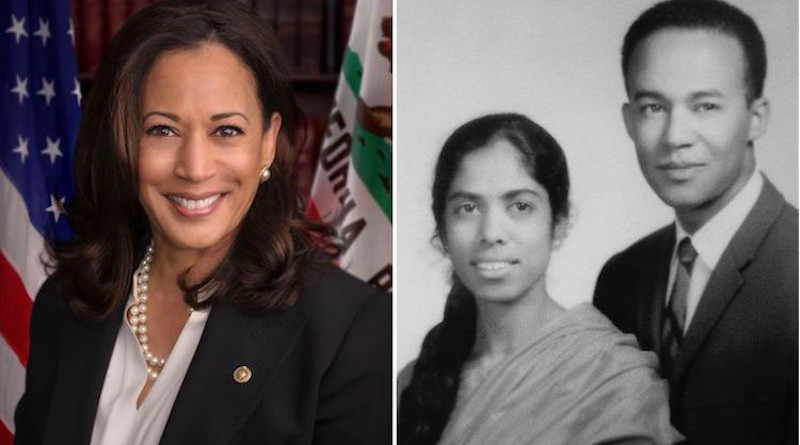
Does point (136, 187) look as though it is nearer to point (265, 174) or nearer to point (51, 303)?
point (265, 174)

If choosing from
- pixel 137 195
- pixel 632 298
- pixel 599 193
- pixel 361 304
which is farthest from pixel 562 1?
pixel 137 195

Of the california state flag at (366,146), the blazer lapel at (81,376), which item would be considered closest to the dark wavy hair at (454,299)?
the blazer lapel at (81,376)

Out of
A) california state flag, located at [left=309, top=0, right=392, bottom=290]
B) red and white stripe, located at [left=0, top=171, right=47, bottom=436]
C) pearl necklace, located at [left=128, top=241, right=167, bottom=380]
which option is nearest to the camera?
pearl necklace, located at [left=128, top=241, right=167, bottom=380]

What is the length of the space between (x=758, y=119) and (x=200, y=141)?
0.73 metres

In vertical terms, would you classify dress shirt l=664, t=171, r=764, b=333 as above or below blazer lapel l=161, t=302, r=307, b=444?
above

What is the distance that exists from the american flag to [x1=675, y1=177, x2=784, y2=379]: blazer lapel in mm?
1710

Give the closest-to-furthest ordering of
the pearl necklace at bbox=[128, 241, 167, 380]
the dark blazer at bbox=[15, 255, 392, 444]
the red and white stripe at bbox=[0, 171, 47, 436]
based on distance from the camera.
Answer: the dark blazer at bbox=[15, 255, 392, 444] < the pearl necklace at bbox=[128, 241, 167, 380] < the red and white stripe at bbox=[0, 171, 47, 436]

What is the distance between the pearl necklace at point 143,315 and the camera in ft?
5.58

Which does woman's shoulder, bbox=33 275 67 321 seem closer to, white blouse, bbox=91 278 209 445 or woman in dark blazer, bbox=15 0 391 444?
woman in dark blazer, bbox=15 0 391 444

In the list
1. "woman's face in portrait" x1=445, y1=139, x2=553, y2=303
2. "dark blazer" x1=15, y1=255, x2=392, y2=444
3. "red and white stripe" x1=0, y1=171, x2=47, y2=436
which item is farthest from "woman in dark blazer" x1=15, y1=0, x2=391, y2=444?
"red and white stripe" x1=0, y1=171, x2=47, y2=436

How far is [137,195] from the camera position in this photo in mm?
1715

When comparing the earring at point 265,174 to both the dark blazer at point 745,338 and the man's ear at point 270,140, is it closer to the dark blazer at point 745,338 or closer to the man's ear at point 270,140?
the man's ear at point 270,140

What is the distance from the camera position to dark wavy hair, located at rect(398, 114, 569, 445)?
Answer: 1.50 meters

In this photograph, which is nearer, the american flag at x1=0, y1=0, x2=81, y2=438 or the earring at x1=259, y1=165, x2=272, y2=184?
the earring at x1=259, y1=165, x2=272, y2=184
